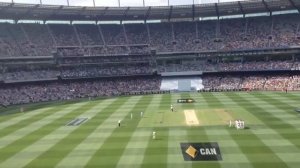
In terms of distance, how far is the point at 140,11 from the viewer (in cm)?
7619

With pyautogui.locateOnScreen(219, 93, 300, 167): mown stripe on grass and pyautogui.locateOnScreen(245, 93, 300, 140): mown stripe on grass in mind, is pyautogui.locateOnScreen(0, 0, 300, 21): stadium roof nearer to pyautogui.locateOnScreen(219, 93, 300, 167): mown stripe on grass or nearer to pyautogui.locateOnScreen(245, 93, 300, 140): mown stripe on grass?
pyautogui.locateOnScreen(245, 93, 300, 140): mown stripe on grass

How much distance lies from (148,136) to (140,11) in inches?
1871

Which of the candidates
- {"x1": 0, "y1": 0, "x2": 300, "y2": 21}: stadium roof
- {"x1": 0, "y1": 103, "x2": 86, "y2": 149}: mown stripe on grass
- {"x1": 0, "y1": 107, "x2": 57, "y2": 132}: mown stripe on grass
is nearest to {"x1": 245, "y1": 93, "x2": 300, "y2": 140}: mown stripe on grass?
{"x1": 0, "y1": 0, "x2": 300, "y2": 21}: stadium roof

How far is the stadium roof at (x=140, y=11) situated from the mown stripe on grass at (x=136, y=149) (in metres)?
44.1

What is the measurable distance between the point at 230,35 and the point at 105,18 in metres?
27.0

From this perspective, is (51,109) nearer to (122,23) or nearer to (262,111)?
(262,111)

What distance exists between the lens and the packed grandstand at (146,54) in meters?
68.2

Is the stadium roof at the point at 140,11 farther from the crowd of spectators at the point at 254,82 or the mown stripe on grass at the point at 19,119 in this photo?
the mown stripe on grass at the point at 19,119

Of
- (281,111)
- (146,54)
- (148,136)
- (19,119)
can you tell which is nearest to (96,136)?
(148,136)

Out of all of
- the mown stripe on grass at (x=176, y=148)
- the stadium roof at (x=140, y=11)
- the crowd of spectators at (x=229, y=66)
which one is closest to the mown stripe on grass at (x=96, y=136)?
the mown stripe on grass at (x=176, y=148)

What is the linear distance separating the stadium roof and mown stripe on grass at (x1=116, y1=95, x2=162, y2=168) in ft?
145

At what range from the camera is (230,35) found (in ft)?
256

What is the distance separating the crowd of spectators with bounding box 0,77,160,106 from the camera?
64.0 meters

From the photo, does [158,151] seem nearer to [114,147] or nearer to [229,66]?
[114,147]
